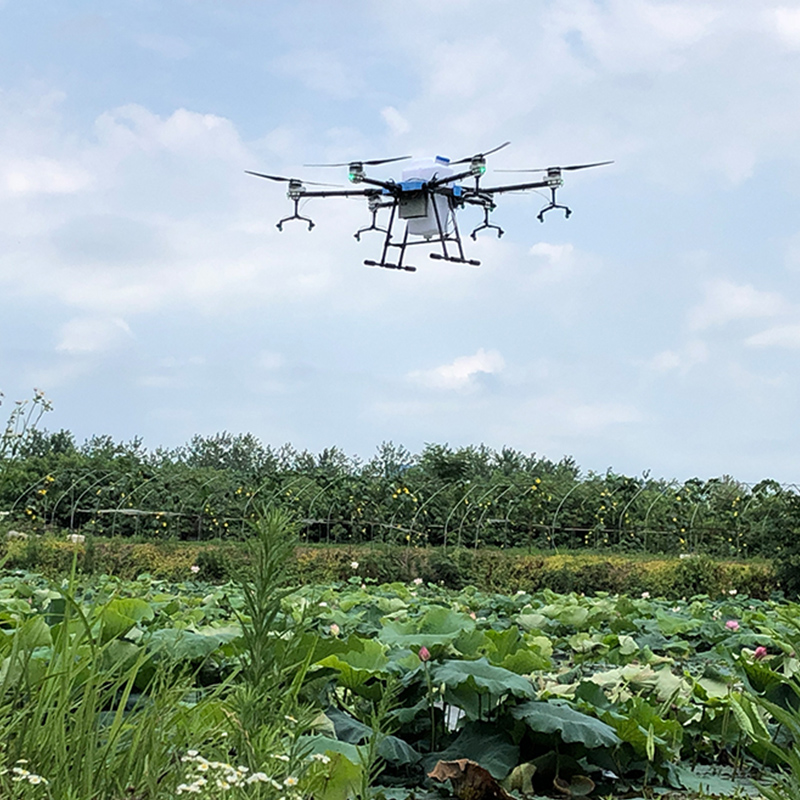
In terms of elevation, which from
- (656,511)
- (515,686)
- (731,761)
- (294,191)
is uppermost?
(294,191)

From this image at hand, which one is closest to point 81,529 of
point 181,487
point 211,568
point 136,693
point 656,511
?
point 181,487

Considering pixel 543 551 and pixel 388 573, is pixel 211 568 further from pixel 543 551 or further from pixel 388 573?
pixel 543 551

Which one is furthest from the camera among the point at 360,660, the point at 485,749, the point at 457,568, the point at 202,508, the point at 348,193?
the point at 348,193

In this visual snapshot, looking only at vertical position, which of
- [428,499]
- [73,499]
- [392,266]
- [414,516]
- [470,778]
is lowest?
[470,778]

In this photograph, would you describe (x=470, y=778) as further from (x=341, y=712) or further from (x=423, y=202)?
(x=423, y=202)

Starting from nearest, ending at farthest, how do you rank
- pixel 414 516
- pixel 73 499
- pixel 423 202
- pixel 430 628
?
pixel 430 628, pixel 414 516, pixel 73 499, pixel 423 202

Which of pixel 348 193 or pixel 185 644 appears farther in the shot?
pixel 348 193

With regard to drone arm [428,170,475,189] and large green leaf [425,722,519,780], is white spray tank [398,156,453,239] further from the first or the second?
large green leaf [425,722,519,780]

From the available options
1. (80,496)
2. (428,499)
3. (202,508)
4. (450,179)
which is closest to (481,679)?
(428,499)
